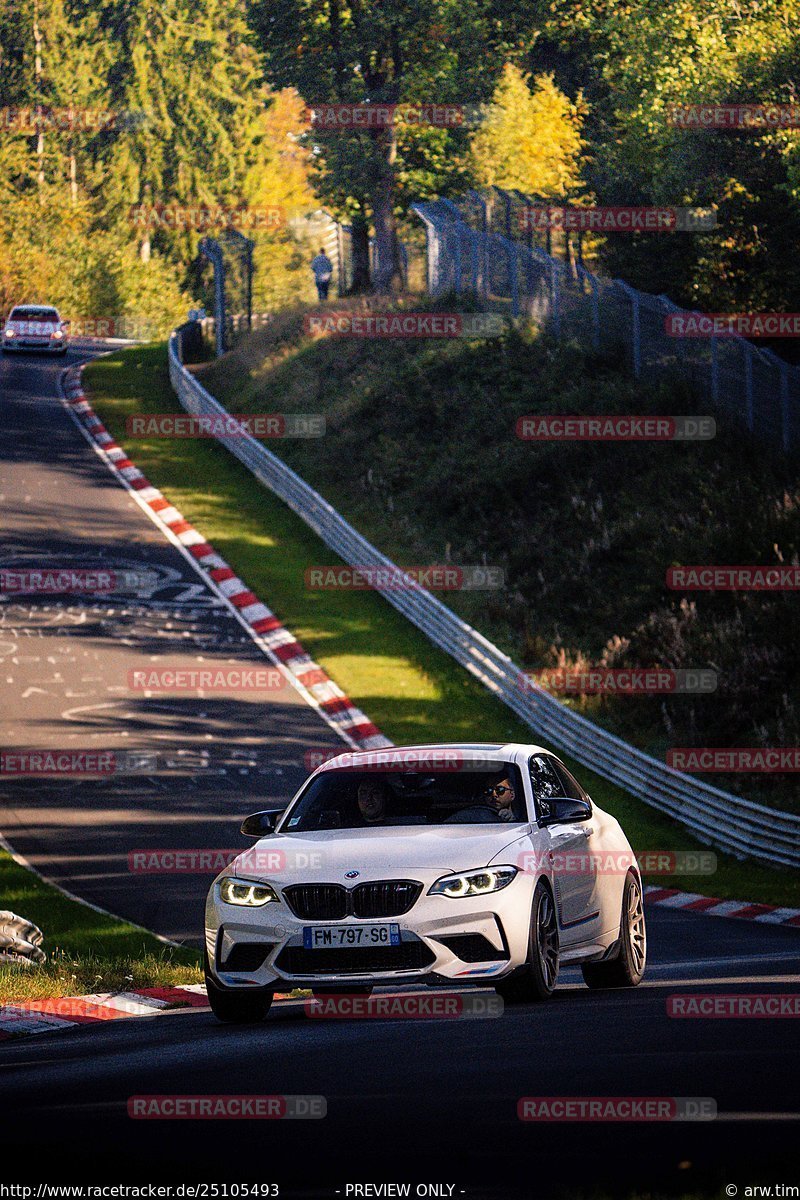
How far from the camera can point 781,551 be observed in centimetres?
2956

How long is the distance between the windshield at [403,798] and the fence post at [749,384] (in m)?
23.8

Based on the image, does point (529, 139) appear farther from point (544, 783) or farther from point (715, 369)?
point (544, 783)

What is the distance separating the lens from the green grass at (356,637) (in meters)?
22.7

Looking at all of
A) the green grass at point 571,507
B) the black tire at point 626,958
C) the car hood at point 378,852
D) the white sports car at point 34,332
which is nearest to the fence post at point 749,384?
the green grass at point 571,507

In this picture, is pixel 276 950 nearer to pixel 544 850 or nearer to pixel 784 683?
pixel 544 850

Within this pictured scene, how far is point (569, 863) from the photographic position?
34.3 ft

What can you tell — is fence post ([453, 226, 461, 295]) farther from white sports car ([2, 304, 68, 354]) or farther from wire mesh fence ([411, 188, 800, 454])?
white sports car ([2, 304, 68, 354])

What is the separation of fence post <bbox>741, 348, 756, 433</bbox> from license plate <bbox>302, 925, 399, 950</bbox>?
25305 mm

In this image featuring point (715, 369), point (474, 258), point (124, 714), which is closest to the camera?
point (124, 714)

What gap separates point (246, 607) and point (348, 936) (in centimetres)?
2405

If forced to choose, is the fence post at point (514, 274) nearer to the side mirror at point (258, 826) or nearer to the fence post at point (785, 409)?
the fence post at point (785, 409)

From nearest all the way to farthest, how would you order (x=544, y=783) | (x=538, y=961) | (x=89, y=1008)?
(x=538, y=961), (x=544, y=783), (x=89, y=1008)

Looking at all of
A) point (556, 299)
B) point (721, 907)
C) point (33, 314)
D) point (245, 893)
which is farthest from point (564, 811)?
point (33, 314)

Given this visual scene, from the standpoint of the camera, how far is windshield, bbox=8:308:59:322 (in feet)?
204
